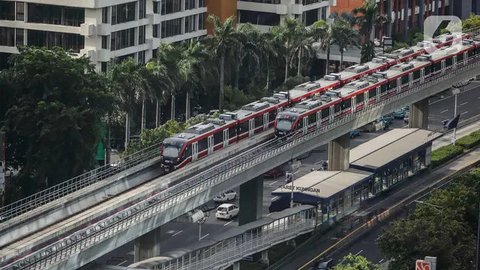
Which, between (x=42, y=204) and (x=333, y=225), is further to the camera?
(x=333, y=225)

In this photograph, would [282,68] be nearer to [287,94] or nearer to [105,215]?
[287,94]

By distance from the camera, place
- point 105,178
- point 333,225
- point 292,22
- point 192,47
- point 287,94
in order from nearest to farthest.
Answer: point 105,178, point 333,225, point 287,94, point 192,47, point 292,22

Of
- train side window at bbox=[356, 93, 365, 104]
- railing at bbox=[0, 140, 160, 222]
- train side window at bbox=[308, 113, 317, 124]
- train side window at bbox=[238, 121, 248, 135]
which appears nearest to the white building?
train side window at bbox=[356, 93, 365, 104]

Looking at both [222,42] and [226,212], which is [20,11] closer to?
[222,42]

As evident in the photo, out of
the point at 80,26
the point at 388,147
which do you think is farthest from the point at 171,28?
the point at 388,147

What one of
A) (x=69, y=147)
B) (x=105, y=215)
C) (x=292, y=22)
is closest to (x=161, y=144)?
(x=69, y=147)

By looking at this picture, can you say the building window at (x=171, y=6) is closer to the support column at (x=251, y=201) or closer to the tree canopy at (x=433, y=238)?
the support column at (x=251, y=201)

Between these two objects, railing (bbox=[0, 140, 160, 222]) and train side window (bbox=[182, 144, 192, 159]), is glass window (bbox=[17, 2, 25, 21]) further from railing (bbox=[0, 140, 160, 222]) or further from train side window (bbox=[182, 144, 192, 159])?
train side window (bbox=[182, 144, 192, 159])

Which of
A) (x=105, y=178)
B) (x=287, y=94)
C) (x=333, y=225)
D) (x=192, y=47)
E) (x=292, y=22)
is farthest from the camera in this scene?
(x=292, y=22)
